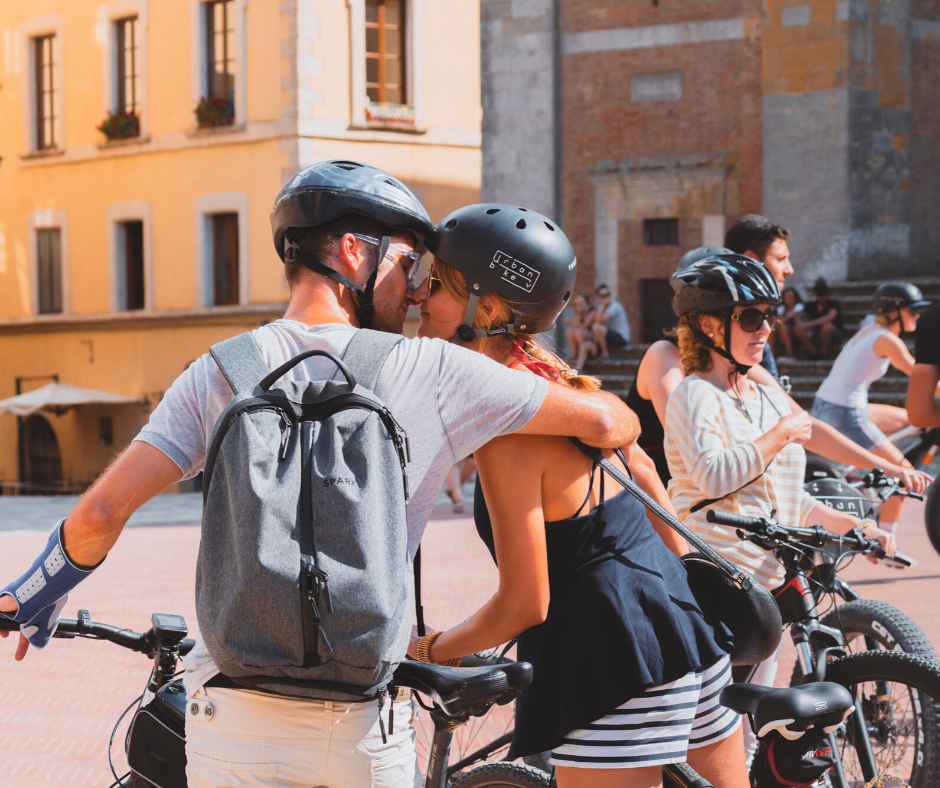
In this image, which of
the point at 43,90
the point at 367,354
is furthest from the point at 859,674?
the point at 43,90

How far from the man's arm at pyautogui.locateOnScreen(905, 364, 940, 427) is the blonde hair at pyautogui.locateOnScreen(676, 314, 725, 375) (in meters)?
3.43

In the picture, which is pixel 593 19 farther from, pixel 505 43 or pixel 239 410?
pixel 239 410

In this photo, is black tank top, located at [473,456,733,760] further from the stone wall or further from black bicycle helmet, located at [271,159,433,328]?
the stone wall

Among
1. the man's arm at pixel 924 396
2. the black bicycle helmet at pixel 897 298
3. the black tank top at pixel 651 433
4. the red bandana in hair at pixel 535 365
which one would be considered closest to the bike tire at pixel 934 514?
the man's arm at pixel 924 396

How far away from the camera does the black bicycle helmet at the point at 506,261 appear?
2.45 metres

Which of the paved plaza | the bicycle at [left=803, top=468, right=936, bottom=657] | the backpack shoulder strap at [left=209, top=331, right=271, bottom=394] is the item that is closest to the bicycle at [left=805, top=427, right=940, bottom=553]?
the paved plaza

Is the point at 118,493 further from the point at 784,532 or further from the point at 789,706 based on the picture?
the point at 784,532

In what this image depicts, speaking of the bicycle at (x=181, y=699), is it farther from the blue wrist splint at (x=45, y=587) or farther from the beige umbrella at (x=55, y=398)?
the beige umbrella at (x=55, y=398)

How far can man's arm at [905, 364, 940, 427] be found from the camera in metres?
6.77

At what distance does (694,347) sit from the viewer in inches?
147

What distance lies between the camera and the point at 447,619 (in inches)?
280

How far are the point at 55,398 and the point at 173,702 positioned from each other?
2326cm

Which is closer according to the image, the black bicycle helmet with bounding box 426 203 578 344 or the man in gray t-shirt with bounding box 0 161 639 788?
the man in gray t-shirt with bounding box 0 161 639 788

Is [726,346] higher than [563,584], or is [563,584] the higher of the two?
[726,346]
